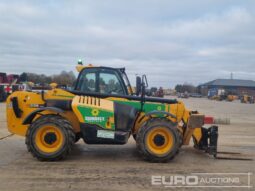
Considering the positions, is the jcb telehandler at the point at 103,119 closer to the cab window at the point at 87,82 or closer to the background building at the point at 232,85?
the cab window at the point at 87,82

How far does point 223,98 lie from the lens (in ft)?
304

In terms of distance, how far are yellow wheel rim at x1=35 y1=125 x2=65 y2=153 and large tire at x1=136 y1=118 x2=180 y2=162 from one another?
6.13ft

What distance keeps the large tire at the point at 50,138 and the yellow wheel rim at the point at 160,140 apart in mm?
1815

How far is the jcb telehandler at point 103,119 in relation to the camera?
9.31 metres

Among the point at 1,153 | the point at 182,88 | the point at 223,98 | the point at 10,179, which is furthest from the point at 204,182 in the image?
the point at 182,88

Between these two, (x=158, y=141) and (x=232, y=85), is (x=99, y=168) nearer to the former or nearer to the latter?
(x=158, y=141)

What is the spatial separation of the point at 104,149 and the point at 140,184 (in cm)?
393

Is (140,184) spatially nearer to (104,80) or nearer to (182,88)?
(104,80)

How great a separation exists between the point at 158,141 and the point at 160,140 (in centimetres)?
5

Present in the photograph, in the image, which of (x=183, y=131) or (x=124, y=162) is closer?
(x=124, y=162)

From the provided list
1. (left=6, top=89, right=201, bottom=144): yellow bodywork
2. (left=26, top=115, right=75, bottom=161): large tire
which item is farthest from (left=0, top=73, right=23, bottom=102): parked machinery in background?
(left=26, top=115, right=75, bottom=161): large tire

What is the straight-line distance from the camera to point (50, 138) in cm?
934

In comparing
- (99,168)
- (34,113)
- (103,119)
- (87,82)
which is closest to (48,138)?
(34,113)

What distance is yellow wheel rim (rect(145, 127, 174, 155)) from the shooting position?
9.35 m
